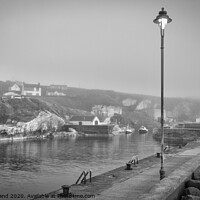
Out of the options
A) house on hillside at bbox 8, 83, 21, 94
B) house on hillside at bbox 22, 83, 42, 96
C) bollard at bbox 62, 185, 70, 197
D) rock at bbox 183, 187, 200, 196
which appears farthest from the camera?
house on hillside at bbox 22, 83, 42, 96

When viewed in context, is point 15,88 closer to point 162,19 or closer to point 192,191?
point 162,19

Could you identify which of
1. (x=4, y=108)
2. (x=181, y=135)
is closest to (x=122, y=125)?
(x=181, y=135)

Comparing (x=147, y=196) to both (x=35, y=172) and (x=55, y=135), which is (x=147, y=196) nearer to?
(x=35, y=172)

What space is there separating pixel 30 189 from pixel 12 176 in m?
5.97

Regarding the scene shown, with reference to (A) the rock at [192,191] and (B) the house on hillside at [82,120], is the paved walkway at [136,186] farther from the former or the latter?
(B) the house on hillside at [82,120]

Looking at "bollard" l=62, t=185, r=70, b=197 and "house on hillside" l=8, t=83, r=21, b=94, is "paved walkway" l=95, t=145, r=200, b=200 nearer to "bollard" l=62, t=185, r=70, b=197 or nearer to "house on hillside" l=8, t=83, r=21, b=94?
"bollard" l=62, t=185, r=70, b=197

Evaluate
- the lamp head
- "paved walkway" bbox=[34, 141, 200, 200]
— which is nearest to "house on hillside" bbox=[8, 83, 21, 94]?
"paved walkway" bbox=[34, 141, 200, 200]

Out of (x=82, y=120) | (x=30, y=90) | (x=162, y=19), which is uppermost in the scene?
(x=30, y=90)

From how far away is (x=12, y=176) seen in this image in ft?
93.9

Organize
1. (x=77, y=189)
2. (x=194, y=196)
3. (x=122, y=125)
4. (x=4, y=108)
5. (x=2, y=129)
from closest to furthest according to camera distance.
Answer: (x=194, y=196), (x=77, y=189), (x=2, y=129), (x=4, y=108), (x=122, y=125)

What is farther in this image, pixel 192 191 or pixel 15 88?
pixel 15 88

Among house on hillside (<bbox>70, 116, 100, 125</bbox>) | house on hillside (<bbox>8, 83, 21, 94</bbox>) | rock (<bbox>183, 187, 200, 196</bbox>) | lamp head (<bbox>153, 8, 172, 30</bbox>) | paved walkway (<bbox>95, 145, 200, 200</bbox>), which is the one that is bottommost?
paved walkway (<bbox>95, 145, 200, 200</bbox>)

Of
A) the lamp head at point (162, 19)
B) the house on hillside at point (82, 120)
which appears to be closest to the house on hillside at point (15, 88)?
the house on hillside at point (82, 120)

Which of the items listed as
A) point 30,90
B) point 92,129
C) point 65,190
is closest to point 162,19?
point 65,190
